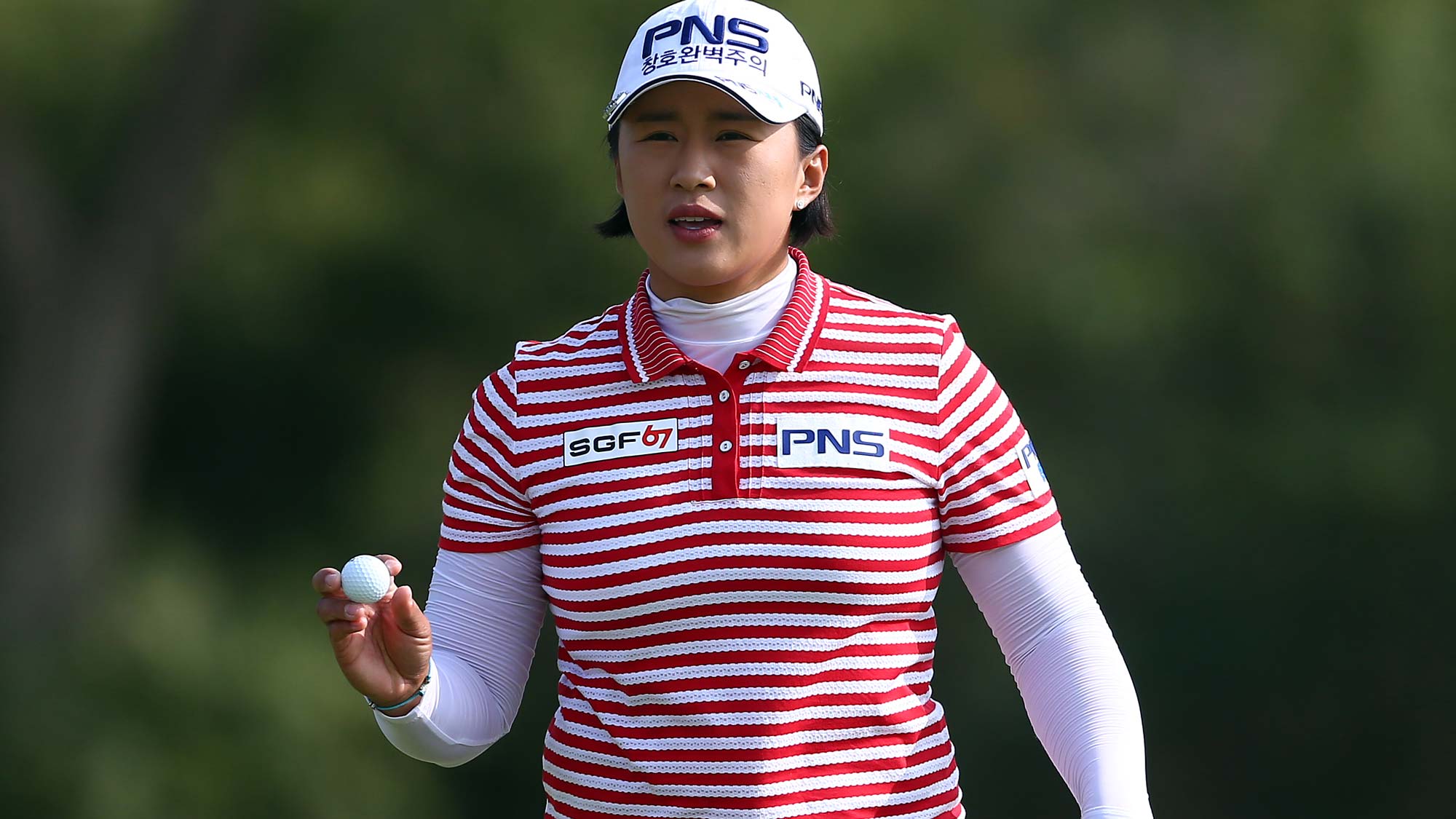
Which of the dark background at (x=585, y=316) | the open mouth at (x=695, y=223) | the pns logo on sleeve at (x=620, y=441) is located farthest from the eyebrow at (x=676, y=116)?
the dark background at (x=585, y=316)

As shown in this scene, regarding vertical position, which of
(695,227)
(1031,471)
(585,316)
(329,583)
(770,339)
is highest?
(585,316)

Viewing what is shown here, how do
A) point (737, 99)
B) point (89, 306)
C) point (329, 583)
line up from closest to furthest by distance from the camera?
1. point (329, 583)
2. point (737, 99)
3. point (89, 306)

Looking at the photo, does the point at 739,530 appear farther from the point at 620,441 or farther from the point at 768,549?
the point at 620,441

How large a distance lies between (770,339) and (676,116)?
10.2 inches

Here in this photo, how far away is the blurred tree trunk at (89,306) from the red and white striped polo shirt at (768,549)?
5.16 metres

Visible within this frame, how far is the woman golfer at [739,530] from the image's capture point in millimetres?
1940

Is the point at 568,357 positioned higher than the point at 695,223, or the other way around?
the point at 695,223

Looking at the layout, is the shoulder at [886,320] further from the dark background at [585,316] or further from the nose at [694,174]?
the dark background at [585,316]

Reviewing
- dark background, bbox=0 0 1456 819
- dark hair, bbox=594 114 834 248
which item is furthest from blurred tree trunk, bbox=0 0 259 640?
dark hair, bbox=594 114 834 248

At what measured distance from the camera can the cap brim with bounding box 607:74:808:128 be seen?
2008 mm

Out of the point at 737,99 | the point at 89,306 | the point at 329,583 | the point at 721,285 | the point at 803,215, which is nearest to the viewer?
the point at 329,583

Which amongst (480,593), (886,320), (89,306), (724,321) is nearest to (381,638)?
(480,593)

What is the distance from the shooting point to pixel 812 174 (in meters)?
2.21

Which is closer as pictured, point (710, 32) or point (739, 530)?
point (739, 530)
